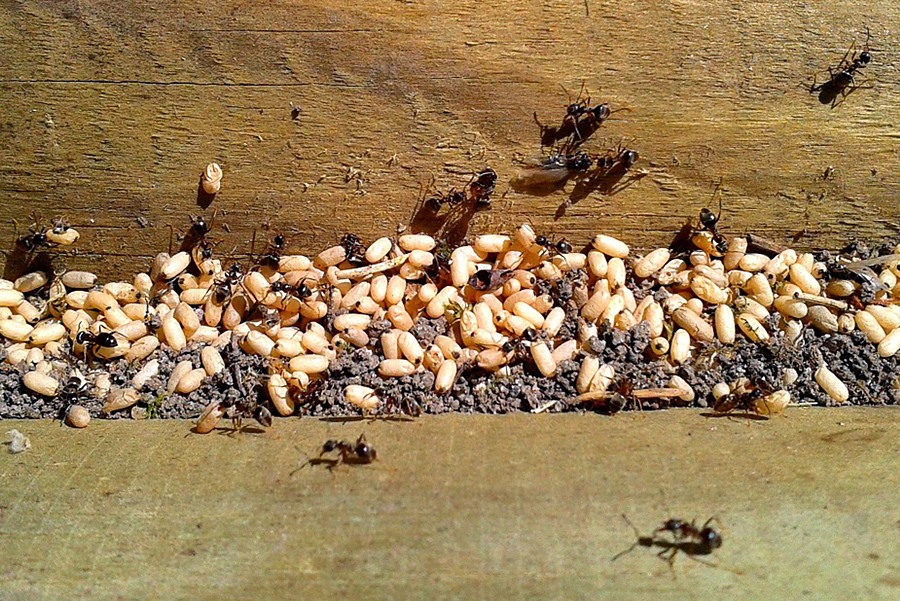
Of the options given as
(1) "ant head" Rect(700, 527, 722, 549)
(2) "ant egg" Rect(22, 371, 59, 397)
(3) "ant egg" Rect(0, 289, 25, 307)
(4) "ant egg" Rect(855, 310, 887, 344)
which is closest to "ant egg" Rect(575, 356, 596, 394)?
(1) "ant head" Rect(700, 527, 722, 549)

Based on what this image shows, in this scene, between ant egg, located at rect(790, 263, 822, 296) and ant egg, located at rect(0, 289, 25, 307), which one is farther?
ant egg, located at rect(0, 289, 25, 307)

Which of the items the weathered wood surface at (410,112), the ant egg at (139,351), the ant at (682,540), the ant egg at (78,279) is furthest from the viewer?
the ant egg at (78,279)

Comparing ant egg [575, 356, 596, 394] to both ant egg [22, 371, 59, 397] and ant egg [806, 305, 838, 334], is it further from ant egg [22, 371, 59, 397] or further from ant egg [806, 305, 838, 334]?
ant egg [22, 371, 59, 397]

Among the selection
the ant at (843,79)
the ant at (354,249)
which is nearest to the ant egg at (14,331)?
the ant at (354,249)

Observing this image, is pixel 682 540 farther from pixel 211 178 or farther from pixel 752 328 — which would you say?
pixel 211 178

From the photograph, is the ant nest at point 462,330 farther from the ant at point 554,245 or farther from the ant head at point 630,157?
the ant head at point 630,157

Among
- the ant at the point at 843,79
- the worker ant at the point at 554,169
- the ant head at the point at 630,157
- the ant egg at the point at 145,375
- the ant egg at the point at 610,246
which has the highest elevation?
the ant at the point at 843,79

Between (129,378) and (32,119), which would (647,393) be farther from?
(32,119)

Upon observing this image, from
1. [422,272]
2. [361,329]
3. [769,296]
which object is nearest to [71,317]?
[361,329]
